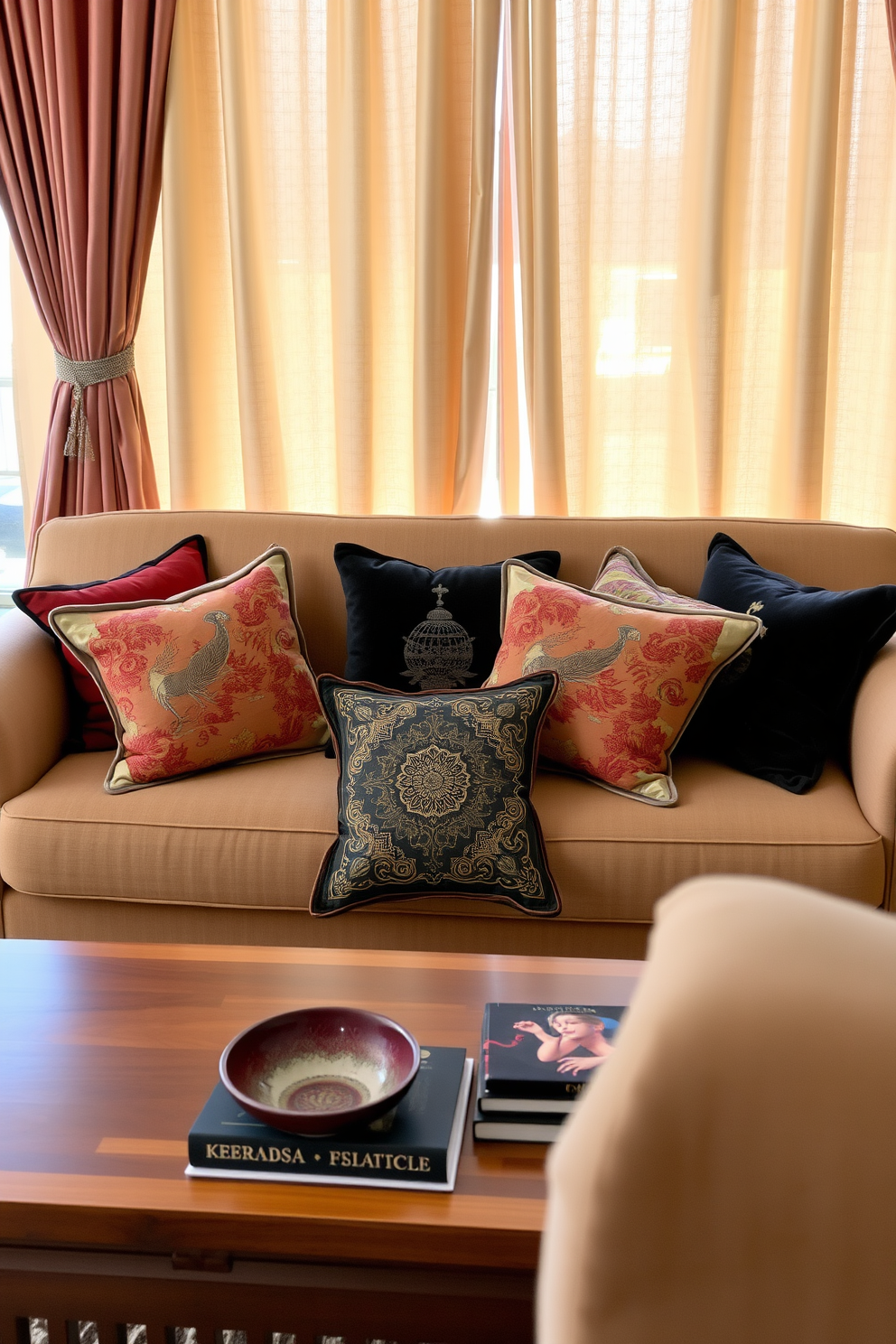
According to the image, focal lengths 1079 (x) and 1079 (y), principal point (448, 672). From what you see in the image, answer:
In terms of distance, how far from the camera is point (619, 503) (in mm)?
3117

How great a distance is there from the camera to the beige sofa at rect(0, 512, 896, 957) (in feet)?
6.28

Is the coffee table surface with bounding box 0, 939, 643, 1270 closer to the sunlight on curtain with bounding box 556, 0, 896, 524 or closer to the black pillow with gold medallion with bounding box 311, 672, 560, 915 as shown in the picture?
the black pillow with gold medallion with bounding box 311, 672, 560, 915

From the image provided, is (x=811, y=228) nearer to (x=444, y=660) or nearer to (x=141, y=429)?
(x=444, y=660)

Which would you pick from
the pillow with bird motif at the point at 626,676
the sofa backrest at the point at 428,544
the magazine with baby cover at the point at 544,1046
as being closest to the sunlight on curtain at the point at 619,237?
the sofa backrest at the point at 428,544

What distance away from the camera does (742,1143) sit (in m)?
0.26

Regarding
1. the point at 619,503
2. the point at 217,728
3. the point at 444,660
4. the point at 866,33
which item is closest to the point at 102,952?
the point at 217,728

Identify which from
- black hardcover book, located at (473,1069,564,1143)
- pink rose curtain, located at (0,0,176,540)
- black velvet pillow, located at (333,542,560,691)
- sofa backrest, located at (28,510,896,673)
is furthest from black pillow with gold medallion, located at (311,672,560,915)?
pink rose curtain, located at (0,0,176,540)

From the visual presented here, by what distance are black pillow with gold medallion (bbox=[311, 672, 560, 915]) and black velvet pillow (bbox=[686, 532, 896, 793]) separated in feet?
1.47

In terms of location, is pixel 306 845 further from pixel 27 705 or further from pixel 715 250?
pixel 715 250

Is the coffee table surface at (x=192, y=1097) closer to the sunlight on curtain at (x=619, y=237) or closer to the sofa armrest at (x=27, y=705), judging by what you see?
the sofa armrest at (x=27, y=705)

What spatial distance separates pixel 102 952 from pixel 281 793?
58 cm

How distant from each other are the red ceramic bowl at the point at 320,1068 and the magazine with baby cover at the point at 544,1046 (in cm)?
10

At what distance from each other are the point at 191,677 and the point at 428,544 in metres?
0.66

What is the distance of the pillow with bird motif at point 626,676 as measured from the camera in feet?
6.75
